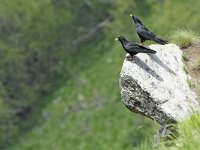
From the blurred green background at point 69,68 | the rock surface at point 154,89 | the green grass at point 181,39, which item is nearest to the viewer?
the rock surface at point 154,89

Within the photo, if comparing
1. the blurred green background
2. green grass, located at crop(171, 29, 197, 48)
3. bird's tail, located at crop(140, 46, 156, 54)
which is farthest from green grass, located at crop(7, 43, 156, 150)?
bird's tail, located at crop(140, 46, 156, 54)

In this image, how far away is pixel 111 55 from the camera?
7619 centimetres

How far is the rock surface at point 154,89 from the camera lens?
17.7m

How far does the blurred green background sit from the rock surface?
4210 centimetres

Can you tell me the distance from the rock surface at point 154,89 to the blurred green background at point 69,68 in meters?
42.1

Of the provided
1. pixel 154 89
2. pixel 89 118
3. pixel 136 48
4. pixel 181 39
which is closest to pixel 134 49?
pixel 136 48

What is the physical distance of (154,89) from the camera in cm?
1819

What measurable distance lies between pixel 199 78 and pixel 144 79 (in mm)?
1825

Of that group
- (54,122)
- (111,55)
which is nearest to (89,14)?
(111,55)

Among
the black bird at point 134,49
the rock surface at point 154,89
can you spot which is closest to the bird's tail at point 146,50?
the black bird at point 134,49

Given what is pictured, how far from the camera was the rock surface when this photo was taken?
17.7 metres

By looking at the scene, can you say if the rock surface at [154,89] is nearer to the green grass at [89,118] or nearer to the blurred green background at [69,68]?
the blurred green background at [69,68]

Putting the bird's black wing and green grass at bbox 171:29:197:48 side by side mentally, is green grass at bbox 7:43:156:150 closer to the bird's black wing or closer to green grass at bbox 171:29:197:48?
green grass at bbox 171:29:197:48

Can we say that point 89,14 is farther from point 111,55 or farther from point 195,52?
point 195,52
